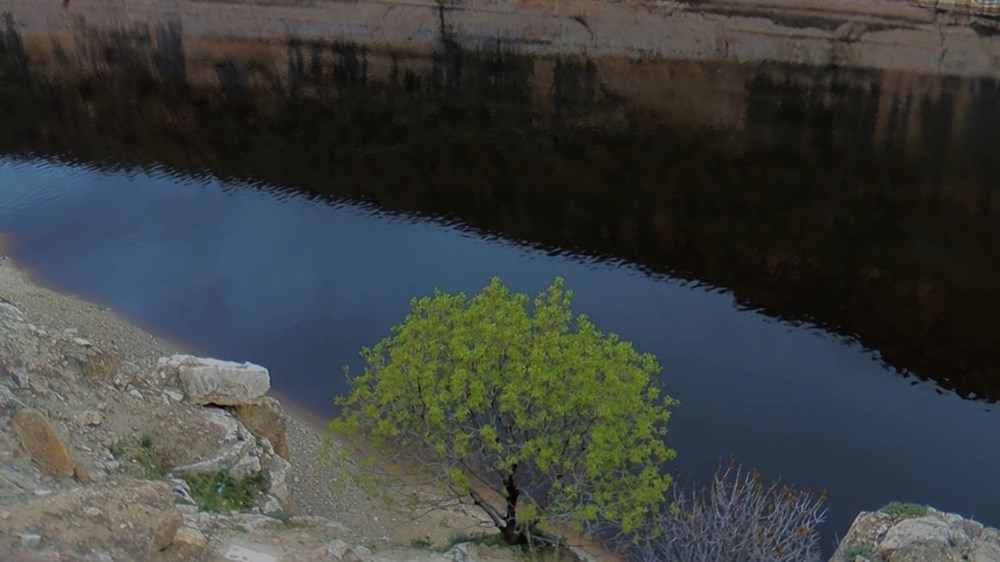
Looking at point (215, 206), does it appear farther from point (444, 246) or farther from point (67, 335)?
point (67, 335)

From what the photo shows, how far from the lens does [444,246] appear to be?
105 ft

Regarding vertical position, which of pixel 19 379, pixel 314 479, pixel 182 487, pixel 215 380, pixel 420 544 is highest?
pixel 19 379

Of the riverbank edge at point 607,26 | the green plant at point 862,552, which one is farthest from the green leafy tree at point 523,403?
the riverbank edge at point 607,26

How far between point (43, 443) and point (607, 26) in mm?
44794

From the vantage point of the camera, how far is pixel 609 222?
3334 centimetres

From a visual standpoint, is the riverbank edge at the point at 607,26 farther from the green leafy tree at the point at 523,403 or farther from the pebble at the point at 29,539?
the pebble at the point at 29,539

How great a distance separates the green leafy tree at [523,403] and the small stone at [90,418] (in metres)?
4.05

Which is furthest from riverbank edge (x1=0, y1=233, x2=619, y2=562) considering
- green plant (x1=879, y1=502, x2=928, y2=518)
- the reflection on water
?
the reflection on water

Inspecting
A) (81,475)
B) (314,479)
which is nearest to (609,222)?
(314,479)

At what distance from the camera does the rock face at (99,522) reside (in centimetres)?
1025

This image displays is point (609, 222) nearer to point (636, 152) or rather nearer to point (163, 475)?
point (636, 152)

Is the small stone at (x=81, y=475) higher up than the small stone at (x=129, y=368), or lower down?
higher up

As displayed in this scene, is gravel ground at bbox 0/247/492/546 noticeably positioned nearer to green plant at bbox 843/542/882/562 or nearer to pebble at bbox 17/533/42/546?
pebble at bbox 17/533/42/546

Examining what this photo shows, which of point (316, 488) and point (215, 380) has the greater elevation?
point (215, 380)
